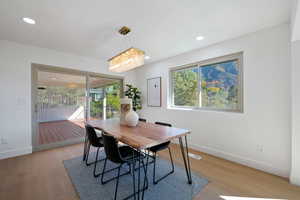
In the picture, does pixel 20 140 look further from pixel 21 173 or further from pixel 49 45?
pixel 49 45

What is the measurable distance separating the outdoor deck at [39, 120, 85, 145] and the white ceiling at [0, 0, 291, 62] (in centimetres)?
211

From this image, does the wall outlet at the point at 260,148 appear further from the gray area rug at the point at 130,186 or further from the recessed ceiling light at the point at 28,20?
the recessed ceiling light at the point at 28,20

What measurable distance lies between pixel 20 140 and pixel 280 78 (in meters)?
5.15

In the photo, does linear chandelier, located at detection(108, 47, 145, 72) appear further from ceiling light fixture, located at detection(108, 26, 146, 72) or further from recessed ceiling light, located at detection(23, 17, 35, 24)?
recessed ceiling light, located at detection(23, 17, 35, 24)

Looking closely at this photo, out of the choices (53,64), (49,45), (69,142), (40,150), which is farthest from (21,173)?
(49,45)

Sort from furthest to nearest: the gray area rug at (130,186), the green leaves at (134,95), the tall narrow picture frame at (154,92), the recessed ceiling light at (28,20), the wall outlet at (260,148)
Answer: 1. the green leaves at (134,95)
2. the tall narrow picture frame at (154,92)
3. the wall outlet at (260,148)
4. the recessed ceiling light at (28,20)
5. the gray area rug at (130,186)

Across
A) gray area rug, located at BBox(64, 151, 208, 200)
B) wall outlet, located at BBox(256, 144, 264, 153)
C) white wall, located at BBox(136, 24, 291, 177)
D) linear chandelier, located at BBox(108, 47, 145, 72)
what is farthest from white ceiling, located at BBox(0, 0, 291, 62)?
gray area rug, located at BBox(64, 151, 208, 200)

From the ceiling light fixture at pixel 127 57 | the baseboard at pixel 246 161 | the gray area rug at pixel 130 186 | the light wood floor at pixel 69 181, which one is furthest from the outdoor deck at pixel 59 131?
the baseboard at pixel 246 161

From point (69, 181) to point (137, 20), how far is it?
8.73ft

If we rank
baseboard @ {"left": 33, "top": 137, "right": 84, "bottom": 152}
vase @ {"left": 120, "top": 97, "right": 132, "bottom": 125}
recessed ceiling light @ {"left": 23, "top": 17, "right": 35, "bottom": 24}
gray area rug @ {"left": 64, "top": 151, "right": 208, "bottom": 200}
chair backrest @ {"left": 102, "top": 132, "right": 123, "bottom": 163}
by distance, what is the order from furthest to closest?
1. baseboard @ {"left": 33, "top": 137, "right": 84, "bottom": 152}
2. vase @ {"left": 120, "top": 97, "right": 132, "bottom": 125}
3. recessed ceiling light @ {"left": 23, "top": 17, "right": 35, "bottom": 24}
4. gray area rug @ {"left": 64, "top": 151, "right": 208, "bottom": 200}
5. chair backrest @ {"left": 102, "top": 132, "right": 123, "bottom": 163}

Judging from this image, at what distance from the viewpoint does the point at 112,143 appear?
1497mm

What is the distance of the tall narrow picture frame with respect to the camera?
4.06 m

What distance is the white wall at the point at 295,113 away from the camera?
5.92 feet

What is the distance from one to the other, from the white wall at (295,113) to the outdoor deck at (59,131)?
14.8 feet
